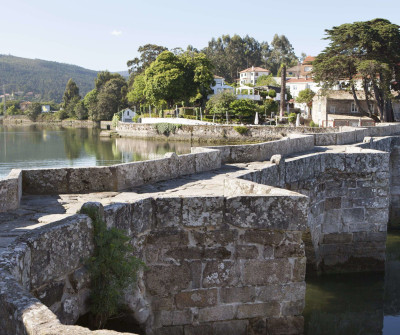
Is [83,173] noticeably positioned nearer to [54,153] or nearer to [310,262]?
[310,262]

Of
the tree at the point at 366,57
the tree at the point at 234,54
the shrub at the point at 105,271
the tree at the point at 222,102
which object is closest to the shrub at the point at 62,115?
the tree at the point at 234,54

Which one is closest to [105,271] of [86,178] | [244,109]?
[86,178]

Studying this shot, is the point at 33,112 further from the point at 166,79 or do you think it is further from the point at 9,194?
the point at 9,194

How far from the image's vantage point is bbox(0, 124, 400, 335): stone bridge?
410 cm

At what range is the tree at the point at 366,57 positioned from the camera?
4362cm

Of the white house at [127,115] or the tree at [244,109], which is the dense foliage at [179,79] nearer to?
the tree at [244,109]

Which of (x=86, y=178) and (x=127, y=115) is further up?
(x=127, y=115)

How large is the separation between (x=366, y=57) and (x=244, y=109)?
1835cm

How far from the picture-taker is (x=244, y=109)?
60.5m

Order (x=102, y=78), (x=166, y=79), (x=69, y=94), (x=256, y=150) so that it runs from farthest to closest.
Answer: (x=69, y=94) → (x=102, y=78) → (x=166, y=79) → (x=256, y=150)

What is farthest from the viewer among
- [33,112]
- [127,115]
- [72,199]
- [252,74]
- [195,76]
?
[33,112]

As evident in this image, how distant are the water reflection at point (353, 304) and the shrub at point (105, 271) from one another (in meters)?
5.67

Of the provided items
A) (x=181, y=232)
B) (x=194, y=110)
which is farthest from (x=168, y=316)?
(x=194, y=110)

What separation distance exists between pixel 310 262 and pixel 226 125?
146 ft
